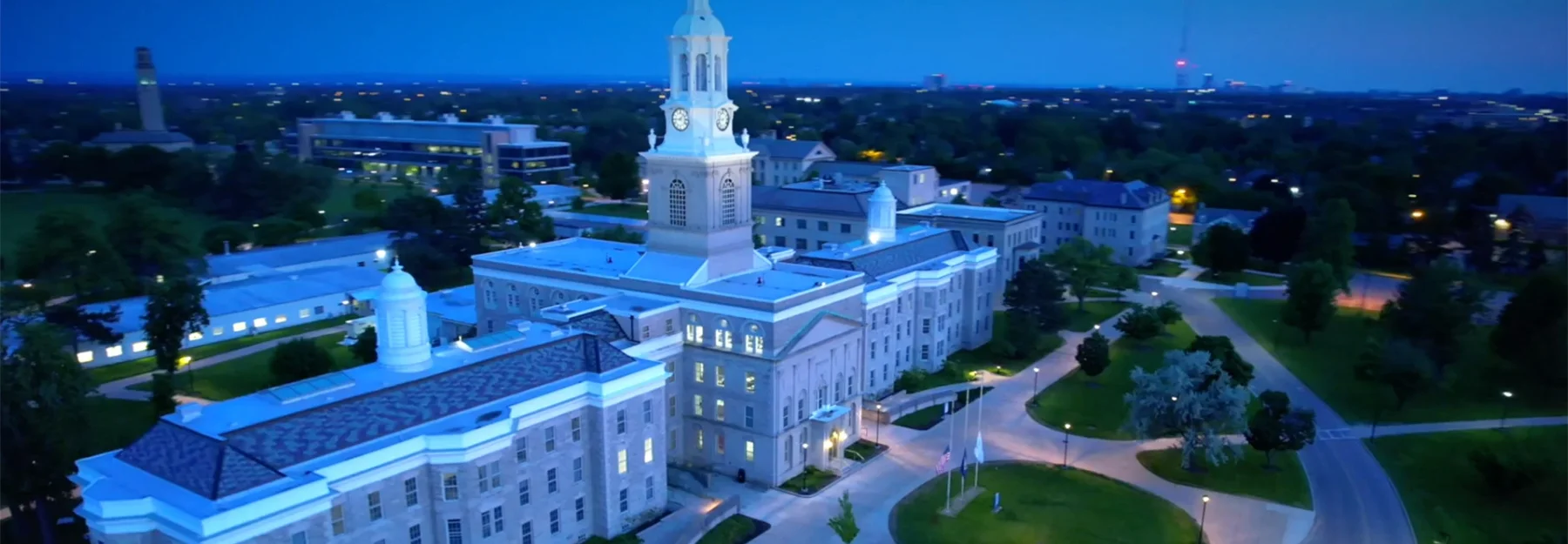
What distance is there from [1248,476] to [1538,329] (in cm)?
2627

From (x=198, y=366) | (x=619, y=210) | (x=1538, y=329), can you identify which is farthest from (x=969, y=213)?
(x=198, y=366)

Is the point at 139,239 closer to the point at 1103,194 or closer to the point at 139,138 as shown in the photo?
the point at 1103,194

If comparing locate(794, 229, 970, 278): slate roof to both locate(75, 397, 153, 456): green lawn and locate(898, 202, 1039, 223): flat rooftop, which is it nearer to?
locate(898, 202, 1039, 223): flat rooftop

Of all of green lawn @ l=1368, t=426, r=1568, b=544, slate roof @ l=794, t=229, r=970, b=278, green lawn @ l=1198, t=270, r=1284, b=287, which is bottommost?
green lawn @ l=1368, t=426, r=1568, b=544

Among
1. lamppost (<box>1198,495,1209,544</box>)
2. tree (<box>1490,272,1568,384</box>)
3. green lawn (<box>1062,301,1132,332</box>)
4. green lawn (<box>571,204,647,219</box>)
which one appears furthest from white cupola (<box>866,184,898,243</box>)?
green lawn (<box>571,204,647,219</box>)

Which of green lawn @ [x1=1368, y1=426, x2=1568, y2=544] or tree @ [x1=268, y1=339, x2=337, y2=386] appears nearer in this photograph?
green lawn @ [x1=1368, y1=426, x2=1568, y2=544]

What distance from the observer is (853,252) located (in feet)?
199

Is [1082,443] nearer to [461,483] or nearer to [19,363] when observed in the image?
[461,483]

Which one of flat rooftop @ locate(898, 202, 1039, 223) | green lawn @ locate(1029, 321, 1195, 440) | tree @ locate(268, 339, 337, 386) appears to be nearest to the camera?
tree @ locate(268, 339, 337, 386)

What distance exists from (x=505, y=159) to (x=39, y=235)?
82.2 metres

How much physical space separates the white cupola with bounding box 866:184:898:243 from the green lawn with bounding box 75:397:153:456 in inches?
1778

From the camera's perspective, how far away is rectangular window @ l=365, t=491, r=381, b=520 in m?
30.3

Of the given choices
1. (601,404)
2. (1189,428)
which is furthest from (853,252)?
(601,404)

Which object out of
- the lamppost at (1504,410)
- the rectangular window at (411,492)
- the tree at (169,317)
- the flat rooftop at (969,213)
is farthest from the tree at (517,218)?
the lamppost at (1504,410)
